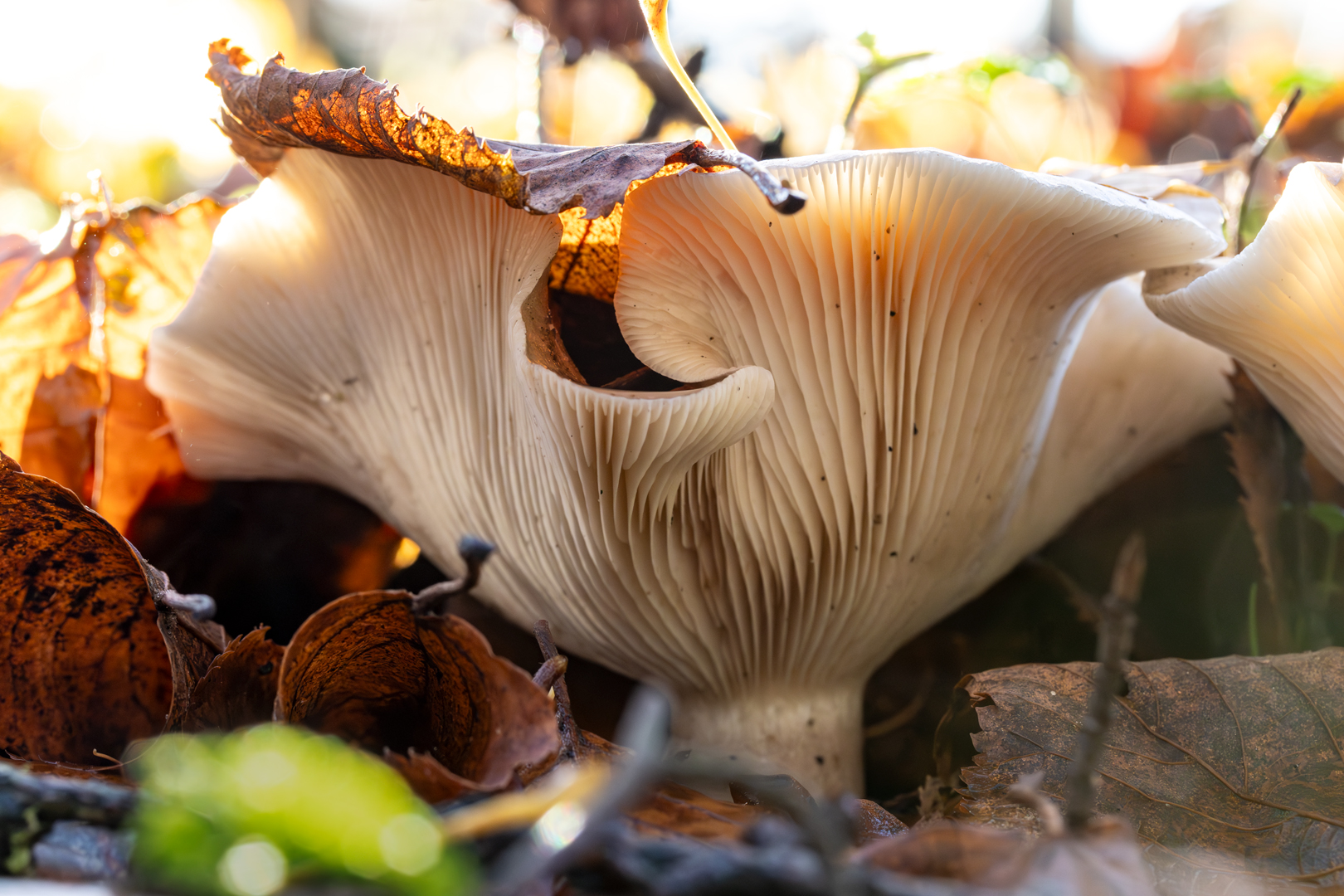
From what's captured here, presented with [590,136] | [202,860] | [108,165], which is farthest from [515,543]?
[108,165]

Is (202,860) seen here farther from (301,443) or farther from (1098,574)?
(1098,574)

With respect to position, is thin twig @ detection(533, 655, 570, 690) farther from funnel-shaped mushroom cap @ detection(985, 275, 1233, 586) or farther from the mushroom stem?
funnel-shaped mushroom cap @ detection(985, 275, 1233, 586)

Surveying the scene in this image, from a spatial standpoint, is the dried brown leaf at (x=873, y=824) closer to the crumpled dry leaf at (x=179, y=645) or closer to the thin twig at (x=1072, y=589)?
the thin twig at (x=1072, y=589)

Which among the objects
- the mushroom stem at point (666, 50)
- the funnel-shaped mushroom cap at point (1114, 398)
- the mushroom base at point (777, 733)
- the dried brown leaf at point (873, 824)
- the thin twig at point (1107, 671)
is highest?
the mushroom stem at point (666, 50)

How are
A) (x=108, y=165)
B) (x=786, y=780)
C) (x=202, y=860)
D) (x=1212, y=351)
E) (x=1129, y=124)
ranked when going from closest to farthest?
1. (x=202, y=860)
2. (x=786, y=780)
3. (x=1212, y=351)
4. (x=1129, y=124)
5. (x=108, y=165)

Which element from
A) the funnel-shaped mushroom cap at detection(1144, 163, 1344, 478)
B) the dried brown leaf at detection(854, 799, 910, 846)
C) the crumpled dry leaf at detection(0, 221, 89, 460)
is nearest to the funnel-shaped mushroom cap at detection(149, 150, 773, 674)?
the crumpled dry leaf at detection(0, 221, 89, 460)

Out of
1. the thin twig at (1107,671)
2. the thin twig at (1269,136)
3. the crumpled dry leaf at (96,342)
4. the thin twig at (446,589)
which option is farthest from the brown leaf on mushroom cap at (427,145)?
the thin twig at (1269,136)
